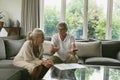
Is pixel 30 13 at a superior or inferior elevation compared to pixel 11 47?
superior

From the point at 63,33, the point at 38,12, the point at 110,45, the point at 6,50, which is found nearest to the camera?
the point at 63,33

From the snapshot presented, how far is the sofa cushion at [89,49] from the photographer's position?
422 centimetres

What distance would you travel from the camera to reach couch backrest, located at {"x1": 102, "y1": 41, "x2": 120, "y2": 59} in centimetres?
438

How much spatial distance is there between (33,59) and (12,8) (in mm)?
2630

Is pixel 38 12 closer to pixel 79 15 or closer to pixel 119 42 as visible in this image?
pixel 79 15

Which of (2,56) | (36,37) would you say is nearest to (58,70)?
(36,37)

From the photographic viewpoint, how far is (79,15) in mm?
5160

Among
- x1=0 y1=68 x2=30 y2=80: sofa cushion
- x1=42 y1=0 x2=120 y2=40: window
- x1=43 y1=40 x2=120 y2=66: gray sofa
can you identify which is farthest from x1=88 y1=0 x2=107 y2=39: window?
x1=0 y1=68 x2=30 y2=80: sofa cushion

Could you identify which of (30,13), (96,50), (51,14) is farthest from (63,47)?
(51,14)

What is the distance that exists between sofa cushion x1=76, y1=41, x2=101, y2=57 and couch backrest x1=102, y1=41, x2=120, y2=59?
18 centimetres

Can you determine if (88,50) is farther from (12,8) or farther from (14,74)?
(12,8)

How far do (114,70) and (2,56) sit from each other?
2.00 meters

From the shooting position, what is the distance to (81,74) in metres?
2.58

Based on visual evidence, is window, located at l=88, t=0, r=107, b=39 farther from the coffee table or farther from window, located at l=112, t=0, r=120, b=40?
the coffee table
